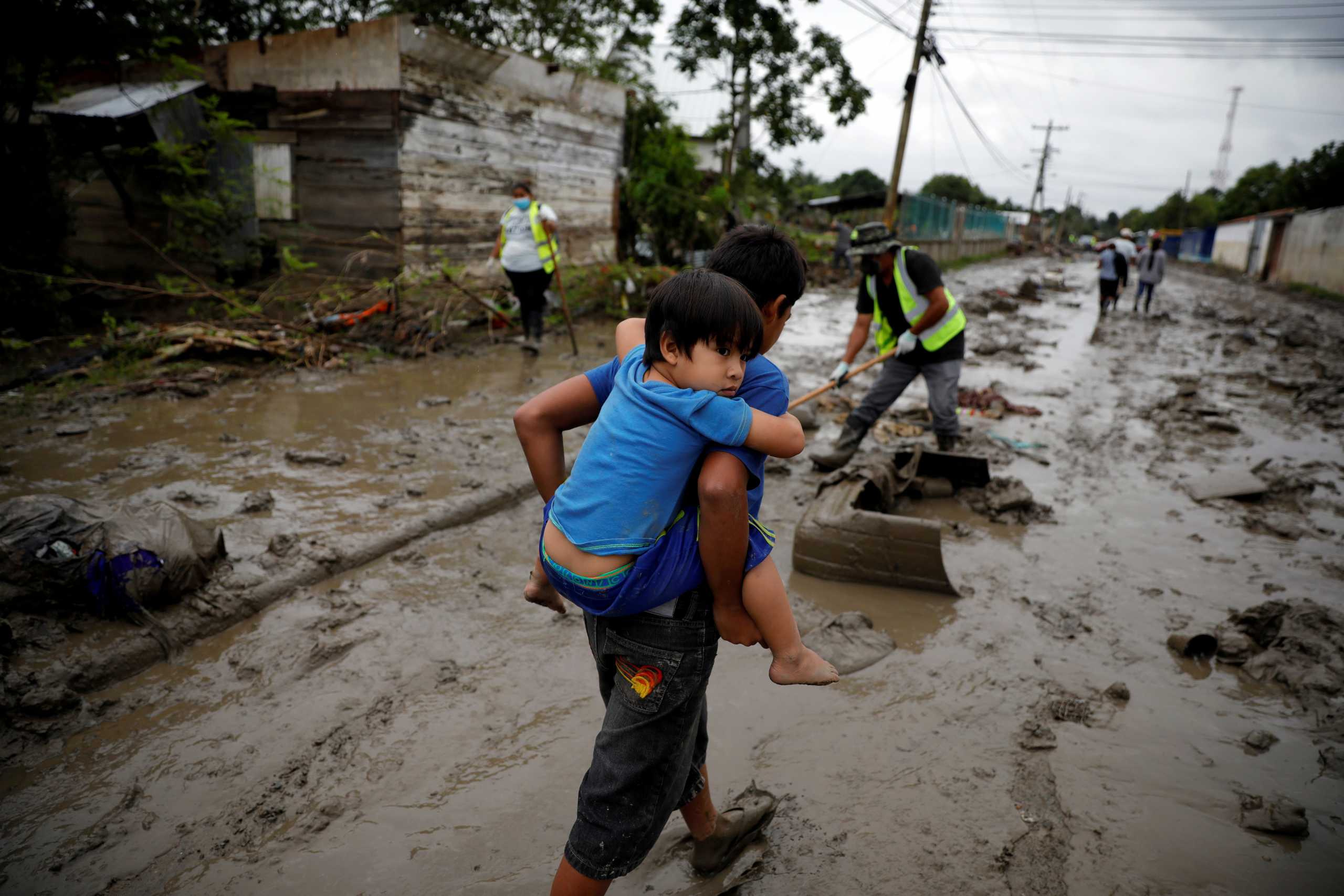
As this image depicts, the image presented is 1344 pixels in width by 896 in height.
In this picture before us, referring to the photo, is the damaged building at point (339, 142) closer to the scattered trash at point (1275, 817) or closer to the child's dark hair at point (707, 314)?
the child's dark hair at point (707, 314)

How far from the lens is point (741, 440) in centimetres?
125

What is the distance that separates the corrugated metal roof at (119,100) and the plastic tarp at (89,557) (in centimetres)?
714

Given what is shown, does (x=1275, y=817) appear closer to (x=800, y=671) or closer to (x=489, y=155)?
(x=800, y=671)

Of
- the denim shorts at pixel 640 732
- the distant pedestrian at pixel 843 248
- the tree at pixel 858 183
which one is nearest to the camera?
the denim shorts at pixel 640 732

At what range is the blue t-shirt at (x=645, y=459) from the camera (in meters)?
1.24

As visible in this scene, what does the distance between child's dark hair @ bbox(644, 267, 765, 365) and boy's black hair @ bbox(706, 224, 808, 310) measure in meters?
0.17

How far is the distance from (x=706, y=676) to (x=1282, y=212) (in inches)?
1549

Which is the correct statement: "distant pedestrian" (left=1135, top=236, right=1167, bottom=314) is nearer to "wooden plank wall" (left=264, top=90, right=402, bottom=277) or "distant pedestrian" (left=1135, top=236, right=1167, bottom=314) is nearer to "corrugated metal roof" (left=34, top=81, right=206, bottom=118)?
"wooden plank wall" (left=264, top=90, right=402, bottom=277)

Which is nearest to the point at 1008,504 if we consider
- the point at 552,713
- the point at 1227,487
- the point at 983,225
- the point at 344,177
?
the point at 1227,487

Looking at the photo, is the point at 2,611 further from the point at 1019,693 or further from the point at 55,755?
the point at 1019,693

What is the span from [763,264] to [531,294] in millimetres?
6593

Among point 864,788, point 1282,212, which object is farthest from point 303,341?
point 1282,212

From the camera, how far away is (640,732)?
1.38 metres

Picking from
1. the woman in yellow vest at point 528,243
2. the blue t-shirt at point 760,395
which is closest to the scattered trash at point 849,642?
the blue t-shirt at point 760,395
